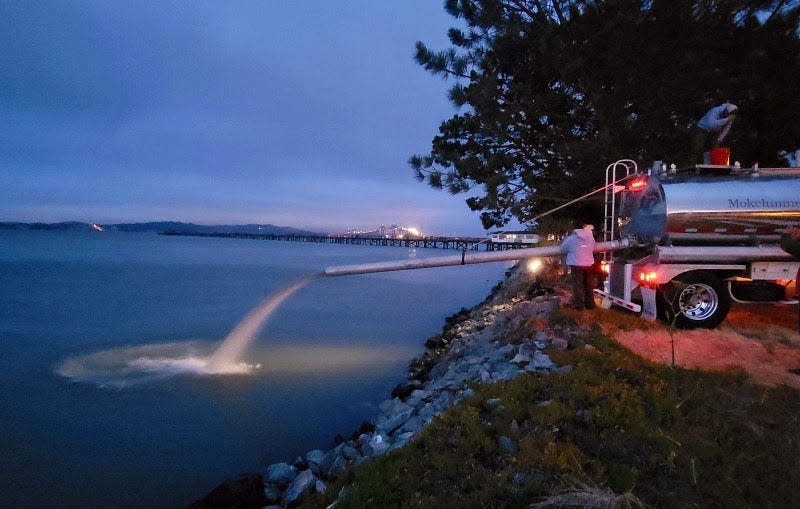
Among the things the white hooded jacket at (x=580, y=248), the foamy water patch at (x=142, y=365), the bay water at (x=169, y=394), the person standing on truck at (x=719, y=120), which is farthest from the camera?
the foamy water patch at (x=142, y=365)

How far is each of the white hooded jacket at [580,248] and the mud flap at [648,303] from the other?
1239 millimetres

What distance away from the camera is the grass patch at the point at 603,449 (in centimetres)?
418

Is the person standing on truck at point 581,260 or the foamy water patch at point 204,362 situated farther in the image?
the foamy water patch at point 204,362

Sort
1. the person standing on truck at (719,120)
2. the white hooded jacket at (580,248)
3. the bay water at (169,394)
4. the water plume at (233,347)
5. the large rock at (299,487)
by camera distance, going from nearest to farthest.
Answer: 1. the large rock at (299,487)
2. the bay water at (169,394)
3. the person standing on truck at (719,120)
4. the white hooded jacket at (580,248)
5. the water plume at (233,347)

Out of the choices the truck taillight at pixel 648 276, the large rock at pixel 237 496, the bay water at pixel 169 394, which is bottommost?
the bay water at pixel 169 394

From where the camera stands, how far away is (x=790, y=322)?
10875 mm

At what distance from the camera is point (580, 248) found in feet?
33.9

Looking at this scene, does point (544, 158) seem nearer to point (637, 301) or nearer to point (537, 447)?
point (637, 301)

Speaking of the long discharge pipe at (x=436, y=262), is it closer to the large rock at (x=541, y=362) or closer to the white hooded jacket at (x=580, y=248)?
the white hooded jacket at (x=580, y=248)

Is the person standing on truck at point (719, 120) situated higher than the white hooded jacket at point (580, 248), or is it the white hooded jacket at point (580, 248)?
the person standing on truck at point (719, 120)

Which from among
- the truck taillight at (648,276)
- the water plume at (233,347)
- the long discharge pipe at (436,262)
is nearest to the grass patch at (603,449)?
the long discharge pipe at (436,262)

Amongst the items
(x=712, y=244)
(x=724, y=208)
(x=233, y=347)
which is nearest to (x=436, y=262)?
(x=712, y=244)

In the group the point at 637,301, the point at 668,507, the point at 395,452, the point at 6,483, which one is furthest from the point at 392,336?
the point at 668,507

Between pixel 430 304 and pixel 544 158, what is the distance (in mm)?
21285
